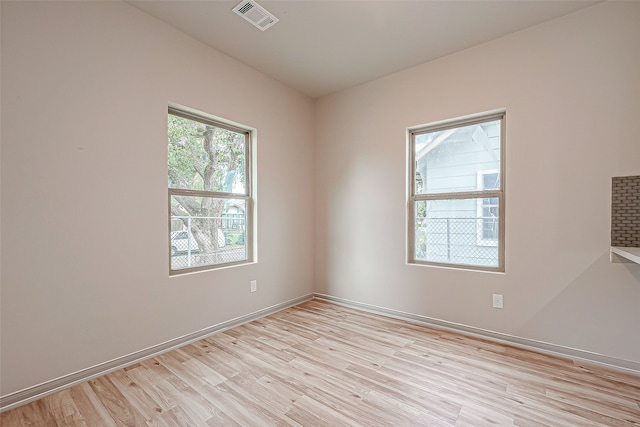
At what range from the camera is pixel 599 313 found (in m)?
2.21

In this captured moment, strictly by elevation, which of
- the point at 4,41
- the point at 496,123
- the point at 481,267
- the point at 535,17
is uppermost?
the point at 535,17

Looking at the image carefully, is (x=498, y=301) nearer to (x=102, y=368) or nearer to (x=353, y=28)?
(x=353, y=28)

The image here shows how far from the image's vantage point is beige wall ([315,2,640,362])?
216 cm

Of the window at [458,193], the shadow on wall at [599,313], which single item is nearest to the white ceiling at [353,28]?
the window at [458,193]

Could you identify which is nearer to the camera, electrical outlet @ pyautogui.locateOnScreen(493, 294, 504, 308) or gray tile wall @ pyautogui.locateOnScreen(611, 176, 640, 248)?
gray tile wall @ pyautogui.locateOnScreen(611, 176, 640, 248)

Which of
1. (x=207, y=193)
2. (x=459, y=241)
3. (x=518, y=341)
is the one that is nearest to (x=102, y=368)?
(x=207, y=193)

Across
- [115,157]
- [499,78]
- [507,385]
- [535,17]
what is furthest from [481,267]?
[115,157]

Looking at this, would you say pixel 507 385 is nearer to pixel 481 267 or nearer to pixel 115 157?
pixel 481 267

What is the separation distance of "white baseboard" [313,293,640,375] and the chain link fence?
63 cm

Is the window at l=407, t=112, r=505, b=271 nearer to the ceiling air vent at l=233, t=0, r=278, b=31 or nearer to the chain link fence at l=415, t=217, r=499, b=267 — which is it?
the chain link fence at l=415, t=217, r=499, b=267

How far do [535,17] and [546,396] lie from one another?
2846 mm

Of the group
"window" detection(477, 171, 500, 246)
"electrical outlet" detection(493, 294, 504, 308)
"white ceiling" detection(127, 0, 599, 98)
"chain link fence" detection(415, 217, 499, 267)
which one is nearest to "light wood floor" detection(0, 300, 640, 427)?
"electrical outlet" detection(493, 294, 504, 308)

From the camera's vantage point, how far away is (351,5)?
2230 millimetres

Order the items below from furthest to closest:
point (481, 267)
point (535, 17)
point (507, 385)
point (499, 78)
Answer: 1. point (481, 267)
2. point (499, 78)
3. point (535, 17)
4. point (507, 385)
